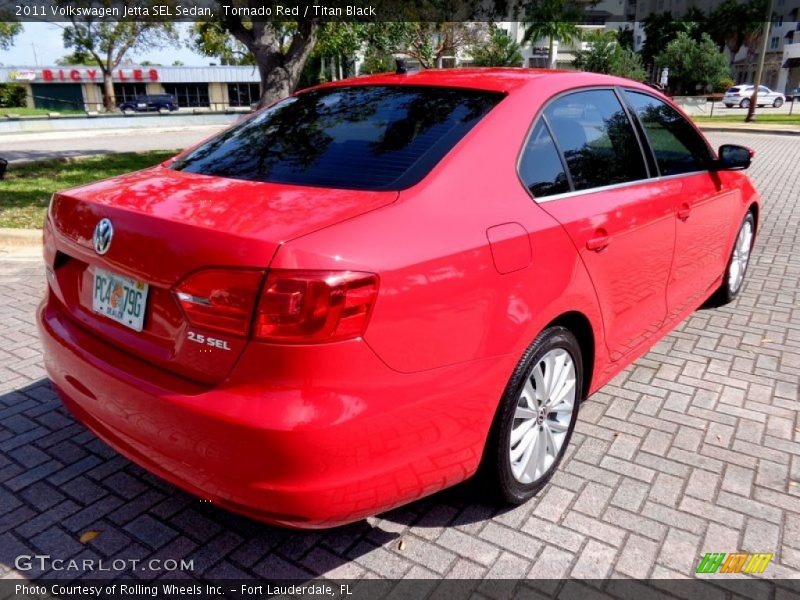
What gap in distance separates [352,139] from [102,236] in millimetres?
1015

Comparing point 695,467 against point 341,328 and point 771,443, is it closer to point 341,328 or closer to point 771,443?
point 771,443

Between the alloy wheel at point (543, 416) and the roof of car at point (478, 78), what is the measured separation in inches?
46.2

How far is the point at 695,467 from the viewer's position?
3.04 m

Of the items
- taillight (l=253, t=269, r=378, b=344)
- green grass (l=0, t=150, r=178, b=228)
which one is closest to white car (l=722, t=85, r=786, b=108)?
green grass (l=0, t=150, r=178, b=228)

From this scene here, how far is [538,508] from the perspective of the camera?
2.75 meters

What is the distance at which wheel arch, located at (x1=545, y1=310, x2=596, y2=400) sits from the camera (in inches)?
107

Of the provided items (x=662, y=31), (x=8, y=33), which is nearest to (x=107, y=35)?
(x=8, y=33)

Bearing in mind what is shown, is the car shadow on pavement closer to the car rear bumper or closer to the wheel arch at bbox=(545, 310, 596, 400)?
the car rear bumper

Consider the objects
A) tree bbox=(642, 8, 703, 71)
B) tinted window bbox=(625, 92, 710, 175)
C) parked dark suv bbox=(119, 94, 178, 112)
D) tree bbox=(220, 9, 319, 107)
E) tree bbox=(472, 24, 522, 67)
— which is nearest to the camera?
tinted window bbox=(625, 92, 710, 175)

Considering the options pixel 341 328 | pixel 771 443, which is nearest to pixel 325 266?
pixel 341 328

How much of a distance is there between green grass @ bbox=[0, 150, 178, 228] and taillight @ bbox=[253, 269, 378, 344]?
6622mm

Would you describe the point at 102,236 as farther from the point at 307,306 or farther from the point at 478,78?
the point at 478,78

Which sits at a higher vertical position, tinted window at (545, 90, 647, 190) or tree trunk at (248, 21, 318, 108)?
tree trunk at (248, 21, 318, 108)

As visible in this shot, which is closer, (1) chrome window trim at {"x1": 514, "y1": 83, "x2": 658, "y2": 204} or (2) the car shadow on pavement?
(2) the car shadow on pavement
